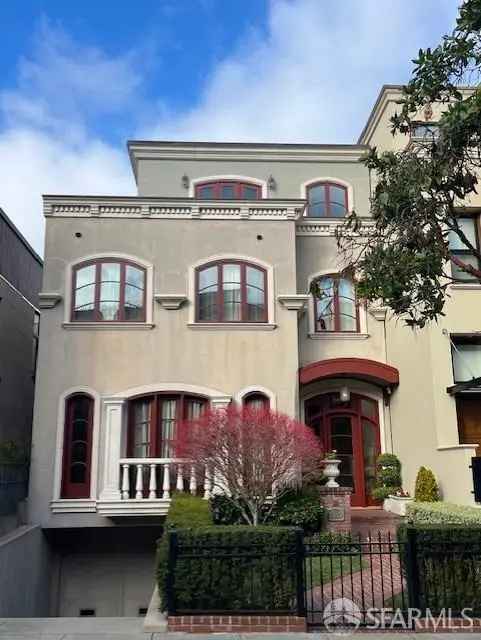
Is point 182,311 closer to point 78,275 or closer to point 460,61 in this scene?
point 78,275

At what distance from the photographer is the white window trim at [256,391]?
15188 mm

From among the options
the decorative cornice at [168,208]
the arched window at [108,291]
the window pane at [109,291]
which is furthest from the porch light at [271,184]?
the window pane at [109,291]

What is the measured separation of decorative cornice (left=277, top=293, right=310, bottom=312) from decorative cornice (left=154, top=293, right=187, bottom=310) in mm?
2368

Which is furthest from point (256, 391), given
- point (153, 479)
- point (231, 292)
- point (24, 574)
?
point (24, 574)

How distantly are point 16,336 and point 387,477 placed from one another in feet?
35.6

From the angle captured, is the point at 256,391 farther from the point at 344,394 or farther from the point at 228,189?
the point at 228,189

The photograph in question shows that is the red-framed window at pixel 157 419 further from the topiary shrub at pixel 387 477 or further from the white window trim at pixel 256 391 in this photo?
the topiary shrub at pixel 387 477

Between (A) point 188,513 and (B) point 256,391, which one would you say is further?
(B) point 256,391

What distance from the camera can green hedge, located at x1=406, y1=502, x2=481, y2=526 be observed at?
11466 millimetres

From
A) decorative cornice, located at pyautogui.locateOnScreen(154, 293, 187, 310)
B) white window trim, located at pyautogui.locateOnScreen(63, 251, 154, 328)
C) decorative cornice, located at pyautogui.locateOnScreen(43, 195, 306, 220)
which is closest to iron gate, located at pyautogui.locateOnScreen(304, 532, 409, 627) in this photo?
decorative cornice, located at pyautogui.locateOnScreen(154, 293, 187, 310)

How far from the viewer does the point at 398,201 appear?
845cm

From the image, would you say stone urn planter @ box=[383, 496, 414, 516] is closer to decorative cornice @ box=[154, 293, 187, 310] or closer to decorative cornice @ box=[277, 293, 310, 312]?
decorative cornice @ box=[277, 293, 310, 312]

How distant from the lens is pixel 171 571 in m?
8.17

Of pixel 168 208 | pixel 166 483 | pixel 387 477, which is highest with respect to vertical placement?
pixel 168 208
